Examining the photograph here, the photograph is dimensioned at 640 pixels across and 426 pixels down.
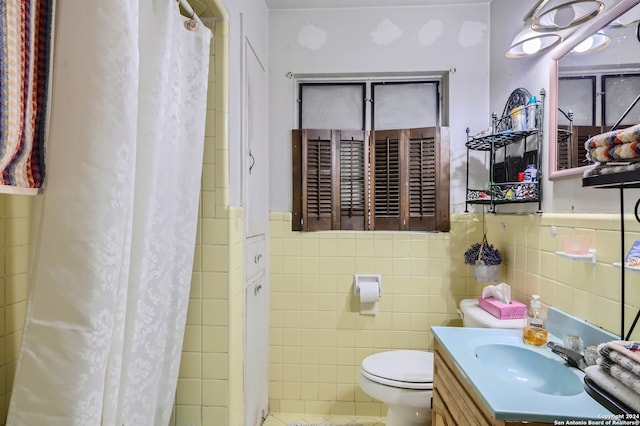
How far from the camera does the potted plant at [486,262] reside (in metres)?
1.83

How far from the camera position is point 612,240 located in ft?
3.66

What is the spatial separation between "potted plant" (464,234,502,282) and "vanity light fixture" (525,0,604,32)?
1080 millimetres

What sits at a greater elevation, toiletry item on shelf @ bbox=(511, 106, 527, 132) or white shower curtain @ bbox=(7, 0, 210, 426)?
toiletry item on shelf @ bbox=(511, 106, 527, 132)

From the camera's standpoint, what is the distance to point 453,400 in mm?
1148

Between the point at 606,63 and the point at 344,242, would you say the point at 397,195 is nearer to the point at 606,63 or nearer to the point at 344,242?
the point at 344,242

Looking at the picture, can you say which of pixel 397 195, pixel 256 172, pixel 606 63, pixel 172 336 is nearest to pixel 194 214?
pixel 172 336

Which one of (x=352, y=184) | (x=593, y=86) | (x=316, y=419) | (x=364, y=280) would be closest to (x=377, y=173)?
(x=352, y=184)

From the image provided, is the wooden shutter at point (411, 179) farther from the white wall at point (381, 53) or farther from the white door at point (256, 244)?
the white door at point (256, 244)

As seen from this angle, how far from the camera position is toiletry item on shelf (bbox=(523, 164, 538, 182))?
1.56 m

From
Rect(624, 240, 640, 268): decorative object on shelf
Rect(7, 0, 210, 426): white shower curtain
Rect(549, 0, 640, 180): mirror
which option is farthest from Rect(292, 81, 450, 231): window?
Rect(7, 0, 210, 426): white shower curtain

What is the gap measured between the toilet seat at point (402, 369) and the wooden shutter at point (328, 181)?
0.80 meters

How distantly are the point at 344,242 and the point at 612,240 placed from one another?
133cm

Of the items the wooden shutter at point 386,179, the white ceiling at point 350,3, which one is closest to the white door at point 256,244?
the white ceiling at point 350,3

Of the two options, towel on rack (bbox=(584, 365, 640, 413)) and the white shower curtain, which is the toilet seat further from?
the white shower curtain
